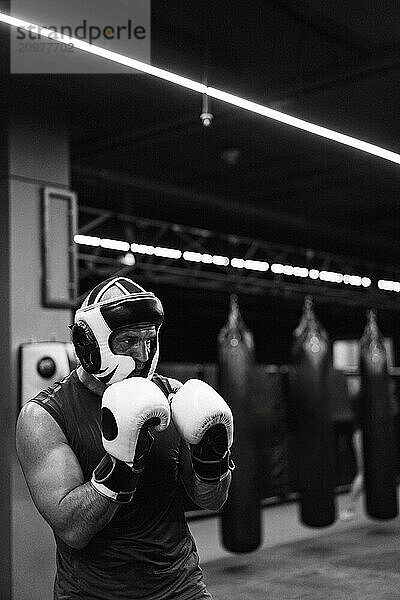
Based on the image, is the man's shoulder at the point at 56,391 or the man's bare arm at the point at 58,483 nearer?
the man's bare arm at the point at 58,483

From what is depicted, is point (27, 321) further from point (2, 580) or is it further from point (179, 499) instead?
point (179, 499)

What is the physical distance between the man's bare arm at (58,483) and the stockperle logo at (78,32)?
2.43 meters

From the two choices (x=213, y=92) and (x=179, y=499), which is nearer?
(x=179, y=499)

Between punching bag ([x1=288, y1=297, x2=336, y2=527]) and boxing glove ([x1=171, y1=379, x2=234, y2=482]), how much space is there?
4.07 m

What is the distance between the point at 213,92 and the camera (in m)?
3.52

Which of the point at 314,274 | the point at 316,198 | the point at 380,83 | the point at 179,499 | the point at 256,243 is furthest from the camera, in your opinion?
the point at 314,274

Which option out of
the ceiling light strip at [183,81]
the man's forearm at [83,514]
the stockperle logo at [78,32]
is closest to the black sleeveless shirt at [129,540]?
the man's forearm at [83,514]

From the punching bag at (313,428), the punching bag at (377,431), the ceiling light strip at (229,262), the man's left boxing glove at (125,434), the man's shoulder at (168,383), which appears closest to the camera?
the man's left boxing glove at (125,434)

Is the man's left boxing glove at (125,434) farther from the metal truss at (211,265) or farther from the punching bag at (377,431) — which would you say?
the metal truss at (211,265)

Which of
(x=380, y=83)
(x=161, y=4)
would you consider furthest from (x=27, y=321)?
(x=380, y=83)

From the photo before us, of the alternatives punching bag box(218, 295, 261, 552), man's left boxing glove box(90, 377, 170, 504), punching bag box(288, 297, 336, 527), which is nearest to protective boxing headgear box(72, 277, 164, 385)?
man's left boxing glove box(90, 377, 170, 504)

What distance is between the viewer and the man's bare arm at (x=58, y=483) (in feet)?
5.98

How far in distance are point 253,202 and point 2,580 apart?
201 inches

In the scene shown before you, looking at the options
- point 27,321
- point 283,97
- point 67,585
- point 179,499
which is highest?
point 283,97
